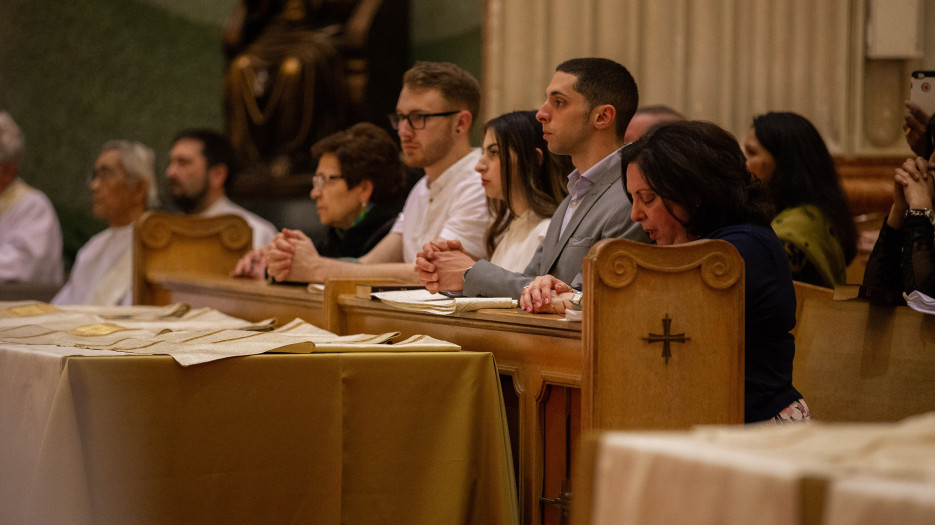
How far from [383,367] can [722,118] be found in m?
3.16

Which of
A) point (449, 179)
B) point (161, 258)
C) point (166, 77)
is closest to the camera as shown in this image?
point (449, 179)

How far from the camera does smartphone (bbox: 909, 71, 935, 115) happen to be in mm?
3199

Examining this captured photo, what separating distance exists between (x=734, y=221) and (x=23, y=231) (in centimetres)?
552

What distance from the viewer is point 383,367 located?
2.54m

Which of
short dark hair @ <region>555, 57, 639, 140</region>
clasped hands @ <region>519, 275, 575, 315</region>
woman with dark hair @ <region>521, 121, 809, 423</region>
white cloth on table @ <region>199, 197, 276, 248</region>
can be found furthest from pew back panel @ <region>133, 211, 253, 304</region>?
woman with dark hair @ <region>521, 121, 809, 423</region>

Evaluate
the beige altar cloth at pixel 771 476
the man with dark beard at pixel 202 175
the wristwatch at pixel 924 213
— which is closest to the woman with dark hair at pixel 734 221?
the wristwatch at pixel 924 213

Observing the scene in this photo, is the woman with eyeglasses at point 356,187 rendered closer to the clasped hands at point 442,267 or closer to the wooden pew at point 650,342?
the clasped hands at point 442,267

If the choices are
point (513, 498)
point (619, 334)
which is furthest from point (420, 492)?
point (619, 334)

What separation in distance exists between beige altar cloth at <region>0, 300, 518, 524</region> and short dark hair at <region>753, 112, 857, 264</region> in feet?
5.85

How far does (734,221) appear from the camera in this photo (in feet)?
8.20

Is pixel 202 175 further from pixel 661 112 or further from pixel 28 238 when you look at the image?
pixel 661 112

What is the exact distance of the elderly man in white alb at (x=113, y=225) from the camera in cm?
623

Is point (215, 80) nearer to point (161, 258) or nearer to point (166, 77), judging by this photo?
point (166, 77)

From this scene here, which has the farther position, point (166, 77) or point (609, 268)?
point (166, 77)
